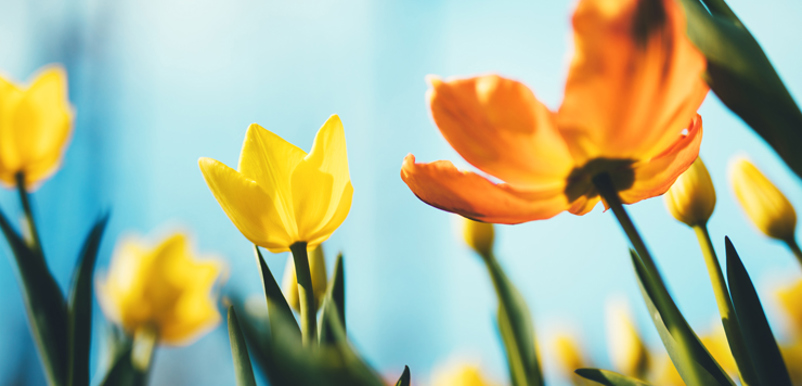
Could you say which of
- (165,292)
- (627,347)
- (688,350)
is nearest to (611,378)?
(688,350)

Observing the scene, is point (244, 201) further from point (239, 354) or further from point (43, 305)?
point (43, 305)

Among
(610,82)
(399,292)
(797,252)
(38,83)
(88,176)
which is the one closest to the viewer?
(610,82)

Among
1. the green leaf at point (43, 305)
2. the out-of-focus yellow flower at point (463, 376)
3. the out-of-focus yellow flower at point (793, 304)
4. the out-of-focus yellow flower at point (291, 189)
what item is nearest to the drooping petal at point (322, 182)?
the out-of-focus yellow flower at point (291, 189)

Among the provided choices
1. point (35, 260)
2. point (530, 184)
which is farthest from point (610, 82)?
point (35, 260)

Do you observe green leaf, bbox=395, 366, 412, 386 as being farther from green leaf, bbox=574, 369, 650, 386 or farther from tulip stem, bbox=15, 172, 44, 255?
tulip stem, bbox=15, 172, 44, 255

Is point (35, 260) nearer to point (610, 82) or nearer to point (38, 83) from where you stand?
point (38, 83)
